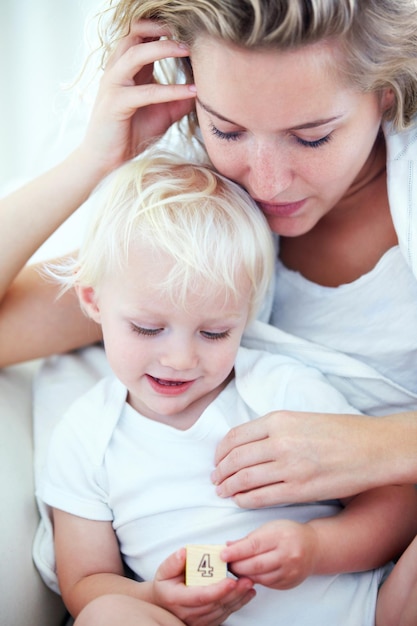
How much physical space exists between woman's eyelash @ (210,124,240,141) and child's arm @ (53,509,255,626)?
574 millimetres

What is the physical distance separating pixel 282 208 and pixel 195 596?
1.93 ft

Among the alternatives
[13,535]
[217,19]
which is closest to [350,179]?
[217,19]

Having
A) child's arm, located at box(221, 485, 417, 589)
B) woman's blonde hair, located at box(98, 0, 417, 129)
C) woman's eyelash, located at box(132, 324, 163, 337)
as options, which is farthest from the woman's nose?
child's arm, located at box(221, 485, 417, 589)

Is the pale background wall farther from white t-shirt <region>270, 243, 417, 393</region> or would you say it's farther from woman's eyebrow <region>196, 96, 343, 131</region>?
woman's eyebrow <region>196, 96, 343, 131</region>

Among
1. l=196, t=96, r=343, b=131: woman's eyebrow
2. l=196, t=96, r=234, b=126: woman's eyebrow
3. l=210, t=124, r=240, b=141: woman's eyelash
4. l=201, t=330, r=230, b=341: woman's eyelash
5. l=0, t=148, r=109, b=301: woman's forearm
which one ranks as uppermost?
l=196, t=96, r=234, b=126: woman's eyebrow

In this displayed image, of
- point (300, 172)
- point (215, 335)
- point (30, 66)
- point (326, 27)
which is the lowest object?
point (215, 335)

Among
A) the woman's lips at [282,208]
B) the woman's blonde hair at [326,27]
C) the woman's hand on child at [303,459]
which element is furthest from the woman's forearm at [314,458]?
the woman's blonde hair at [326,27]

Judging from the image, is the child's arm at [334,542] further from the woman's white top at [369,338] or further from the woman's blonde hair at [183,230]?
the woman's blonde hair at [183,230]

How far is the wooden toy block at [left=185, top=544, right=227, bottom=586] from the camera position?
105 cm

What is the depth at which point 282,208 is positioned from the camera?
127cm

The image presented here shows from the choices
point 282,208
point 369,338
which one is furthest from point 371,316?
point 282,208

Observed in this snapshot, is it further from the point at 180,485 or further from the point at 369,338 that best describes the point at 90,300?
the point at 369,338

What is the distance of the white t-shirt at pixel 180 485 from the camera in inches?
45.9

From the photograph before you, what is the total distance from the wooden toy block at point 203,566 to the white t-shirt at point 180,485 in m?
0.13
